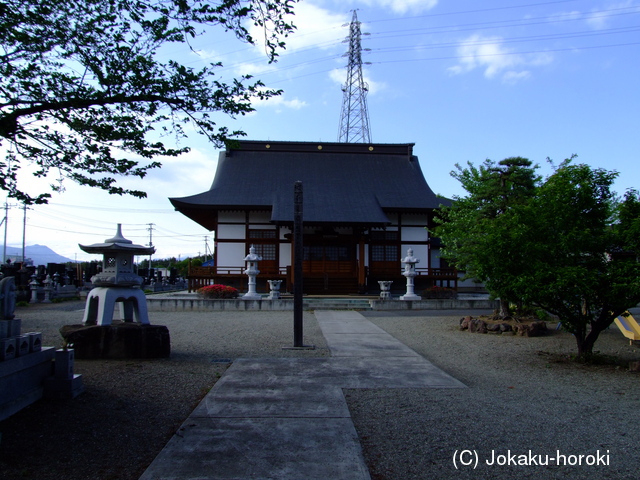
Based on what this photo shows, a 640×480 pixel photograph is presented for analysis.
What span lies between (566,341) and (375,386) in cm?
629

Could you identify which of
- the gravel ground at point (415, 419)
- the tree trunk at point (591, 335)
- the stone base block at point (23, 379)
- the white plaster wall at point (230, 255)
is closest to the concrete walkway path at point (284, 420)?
the gravel ground at point (415, 419)

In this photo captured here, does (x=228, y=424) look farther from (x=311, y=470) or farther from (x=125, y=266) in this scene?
(x=125, y=266)

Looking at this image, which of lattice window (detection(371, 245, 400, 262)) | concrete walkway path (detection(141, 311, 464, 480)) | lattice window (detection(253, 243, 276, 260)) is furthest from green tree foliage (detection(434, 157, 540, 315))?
lattice window (detection(253, 243, 276, 260))

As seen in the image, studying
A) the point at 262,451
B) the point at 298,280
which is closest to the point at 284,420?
the point at 262,451

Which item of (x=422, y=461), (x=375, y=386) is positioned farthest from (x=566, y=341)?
(x=422, y=461)

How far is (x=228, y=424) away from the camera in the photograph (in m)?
4.11

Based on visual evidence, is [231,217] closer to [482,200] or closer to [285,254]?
[285,254]

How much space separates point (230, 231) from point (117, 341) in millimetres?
16958

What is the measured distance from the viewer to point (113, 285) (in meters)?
7.68

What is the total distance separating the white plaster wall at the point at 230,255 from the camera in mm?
23703

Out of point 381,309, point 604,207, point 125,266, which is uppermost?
point 604,207

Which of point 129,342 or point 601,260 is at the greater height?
point 601,260

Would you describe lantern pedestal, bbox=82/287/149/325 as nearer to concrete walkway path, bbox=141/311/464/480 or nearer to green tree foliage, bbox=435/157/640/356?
concrete walkway path, bbox=141/311/464/480
